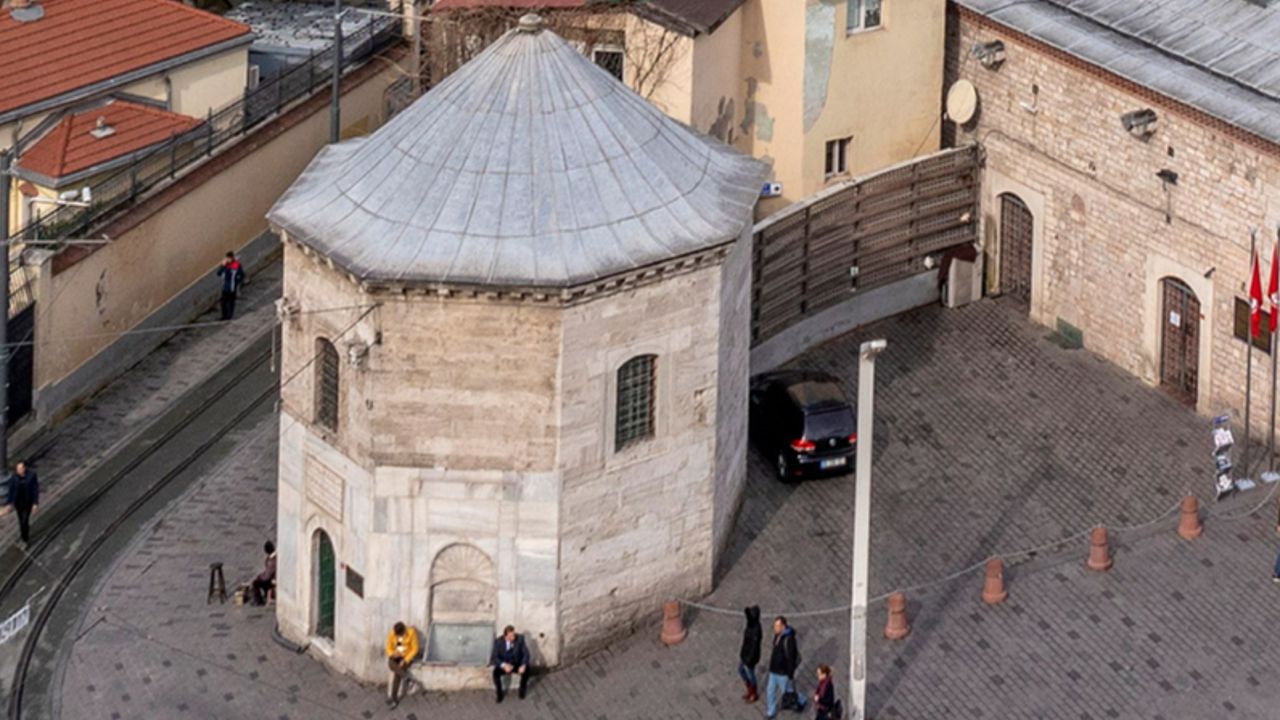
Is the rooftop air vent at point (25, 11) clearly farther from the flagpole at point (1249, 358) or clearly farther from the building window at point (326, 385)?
the flagpole at point (1249, 358)

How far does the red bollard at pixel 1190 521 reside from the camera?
6888cm

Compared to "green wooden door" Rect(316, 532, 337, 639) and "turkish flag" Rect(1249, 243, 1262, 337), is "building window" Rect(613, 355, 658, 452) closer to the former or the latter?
"green wooden door" Rect(316, 532, 337, 639)

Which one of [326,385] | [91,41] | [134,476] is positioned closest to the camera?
[326,385]

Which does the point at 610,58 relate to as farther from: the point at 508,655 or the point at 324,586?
the point at 508,655

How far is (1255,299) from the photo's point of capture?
232 feet

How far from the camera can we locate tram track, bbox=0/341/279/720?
67.9 m

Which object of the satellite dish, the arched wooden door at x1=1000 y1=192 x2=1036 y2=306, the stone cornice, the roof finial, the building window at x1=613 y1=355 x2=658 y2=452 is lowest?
the arched wooden door at x1=1000 y1=192 x2=1036 y2=306

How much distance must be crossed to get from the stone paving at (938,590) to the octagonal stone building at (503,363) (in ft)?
4.95

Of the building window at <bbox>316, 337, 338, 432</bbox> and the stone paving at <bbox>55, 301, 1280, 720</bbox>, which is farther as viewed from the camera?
the building window at <bbox>316, 337, 338, 432</bbox>

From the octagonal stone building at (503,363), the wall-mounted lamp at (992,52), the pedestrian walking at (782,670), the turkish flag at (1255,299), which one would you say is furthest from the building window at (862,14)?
the pedestrian walking at (782,670)

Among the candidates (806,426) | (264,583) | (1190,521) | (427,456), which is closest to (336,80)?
(806,426)

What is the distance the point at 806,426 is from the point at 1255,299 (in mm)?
9694

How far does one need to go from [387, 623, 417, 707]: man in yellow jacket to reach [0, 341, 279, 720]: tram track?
277 inches

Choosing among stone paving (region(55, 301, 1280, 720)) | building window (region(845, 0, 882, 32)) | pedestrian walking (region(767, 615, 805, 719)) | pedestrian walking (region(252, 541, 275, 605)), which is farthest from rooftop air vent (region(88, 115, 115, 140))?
pedestrian walking (region(767, 615, 805, 719))
